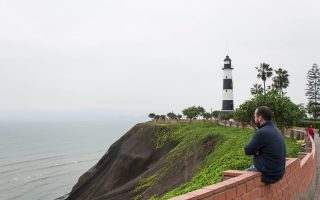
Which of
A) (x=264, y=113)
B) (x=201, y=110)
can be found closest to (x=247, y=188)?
(x=264, y=113)

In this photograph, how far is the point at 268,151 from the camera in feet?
22.6

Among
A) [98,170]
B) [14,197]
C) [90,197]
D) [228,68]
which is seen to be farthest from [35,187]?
[228,68]

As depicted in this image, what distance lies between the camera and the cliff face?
87.1 feet

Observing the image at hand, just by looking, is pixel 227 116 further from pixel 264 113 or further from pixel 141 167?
pixel 264 113

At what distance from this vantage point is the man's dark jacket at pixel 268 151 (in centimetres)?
679

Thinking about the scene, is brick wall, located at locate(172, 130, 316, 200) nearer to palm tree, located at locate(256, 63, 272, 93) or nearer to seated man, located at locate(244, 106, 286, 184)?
seated man, located at locate(244, 106, 286, 184)

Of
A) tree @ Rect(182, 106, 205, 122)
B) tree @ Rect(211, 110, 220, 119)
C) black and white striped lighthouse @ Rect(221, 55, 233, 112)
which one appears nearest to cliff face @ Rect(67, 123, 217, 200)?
tree @ Rect(182, 106, 205, 122)

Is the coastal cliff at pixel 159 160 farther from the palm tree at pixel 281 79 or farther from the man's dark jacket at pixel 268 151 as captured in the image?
the palm tree at pixel 281 79

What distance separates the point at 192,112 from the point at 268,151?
194 feet

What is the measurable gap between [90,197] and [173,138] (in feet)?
37.9

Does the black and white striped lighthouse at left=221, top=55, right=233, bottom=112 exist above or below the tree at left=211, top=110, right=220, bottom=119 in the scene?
above

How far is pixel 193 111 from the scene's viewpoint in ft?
218

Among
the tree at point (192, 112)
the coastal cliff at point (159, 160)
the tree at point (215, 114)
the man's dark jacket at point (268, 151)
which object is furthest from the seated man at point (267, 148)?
the tree at point (215, 114)

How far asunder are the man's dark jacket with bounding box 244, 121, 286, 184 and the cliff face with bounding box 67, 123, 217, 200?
51.5 ft
